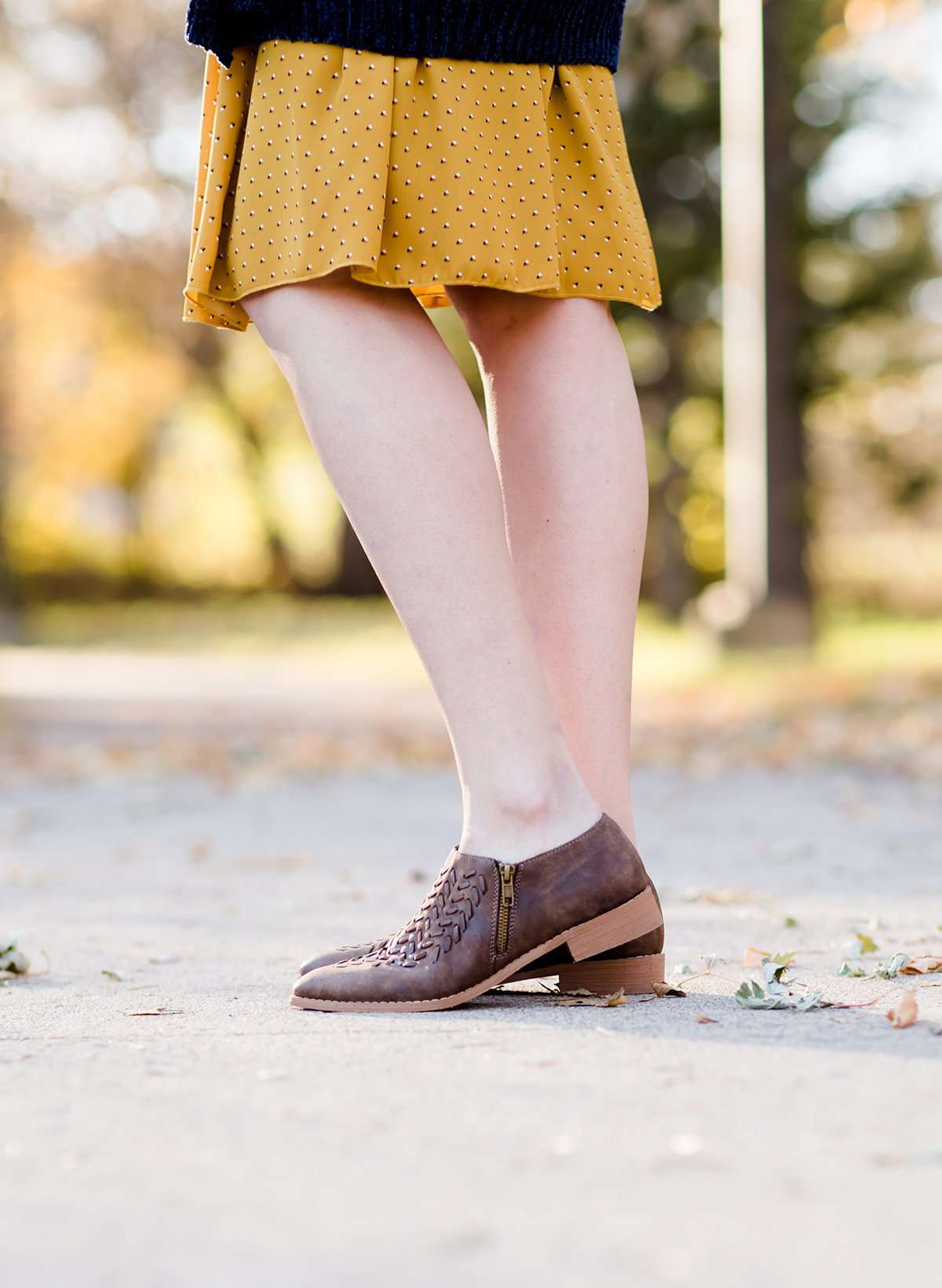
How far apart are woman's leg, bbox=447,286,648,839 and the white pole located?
7.97 meters

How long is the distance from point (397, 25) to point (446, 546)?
532 mm

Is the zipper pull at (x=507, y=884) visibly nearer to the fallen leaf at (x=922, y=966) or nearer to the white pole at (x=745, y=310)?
the fallen leaf at (x=922, y=966)

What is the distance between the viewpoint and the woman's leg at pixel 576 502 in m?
1.76

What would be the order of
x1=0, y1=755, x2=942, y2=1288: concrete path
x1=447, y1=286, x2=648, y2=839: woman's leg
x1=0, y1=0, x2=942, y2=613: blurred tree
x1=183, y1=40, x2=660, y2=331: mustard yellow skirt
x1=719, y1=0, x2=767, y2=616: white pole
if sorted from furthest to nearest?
x1=0, y1=0, x2=942, y2=613: blurred tree → x1=719, y1=0, x2=767, y2=616: white pole → x1=447, y1=286, x2=648, y2=839: woman's leg → x1=183, y1=40, x2=660, y2=331: mustard yellow skirt → x1=0, y1=755, x2=942, y2=1288: concrete path

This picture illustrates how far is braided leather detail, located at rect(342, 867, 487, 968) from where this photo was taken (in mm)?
1620

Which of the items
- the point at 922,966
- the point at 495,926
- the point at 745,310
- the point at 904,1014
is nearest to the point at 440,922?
the point at 495,926

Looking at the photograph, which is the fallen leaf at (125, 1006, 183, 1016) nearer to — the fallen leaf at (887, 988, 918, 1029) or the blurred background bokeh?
the fallen leaf at (887, 988, 918, 1029)

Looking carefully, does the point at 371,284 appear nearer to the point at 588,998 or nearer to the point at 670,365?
the point at 588,998

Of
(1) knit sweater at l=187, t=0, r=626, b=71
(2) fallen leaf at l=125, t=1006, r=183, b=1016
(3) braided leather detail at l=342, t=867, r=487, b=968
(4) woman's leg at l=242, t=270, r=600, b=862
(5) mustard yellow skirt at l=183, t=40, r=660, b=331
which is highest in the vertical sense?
(1) knit sweater at l=187, t=0, r=626, b=71

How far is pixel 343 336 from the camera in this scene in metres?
1.65

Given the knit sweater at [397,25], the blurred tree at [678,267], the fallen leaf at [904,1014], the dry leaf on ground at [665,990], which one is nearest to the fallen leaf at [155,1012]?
the dry leaf on ground at [665,990]

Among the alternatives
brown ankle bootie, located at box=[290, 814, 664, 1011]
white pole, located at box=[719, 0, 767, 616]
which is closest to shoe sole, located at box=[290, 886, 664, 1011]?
brown ankle bootie, located at box=[290, 814, 664, 1011]

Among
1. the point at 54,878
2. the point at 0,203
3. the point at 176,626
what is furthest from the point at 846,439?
the point at 54,878

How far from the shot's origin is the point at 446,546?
64.4 inches
